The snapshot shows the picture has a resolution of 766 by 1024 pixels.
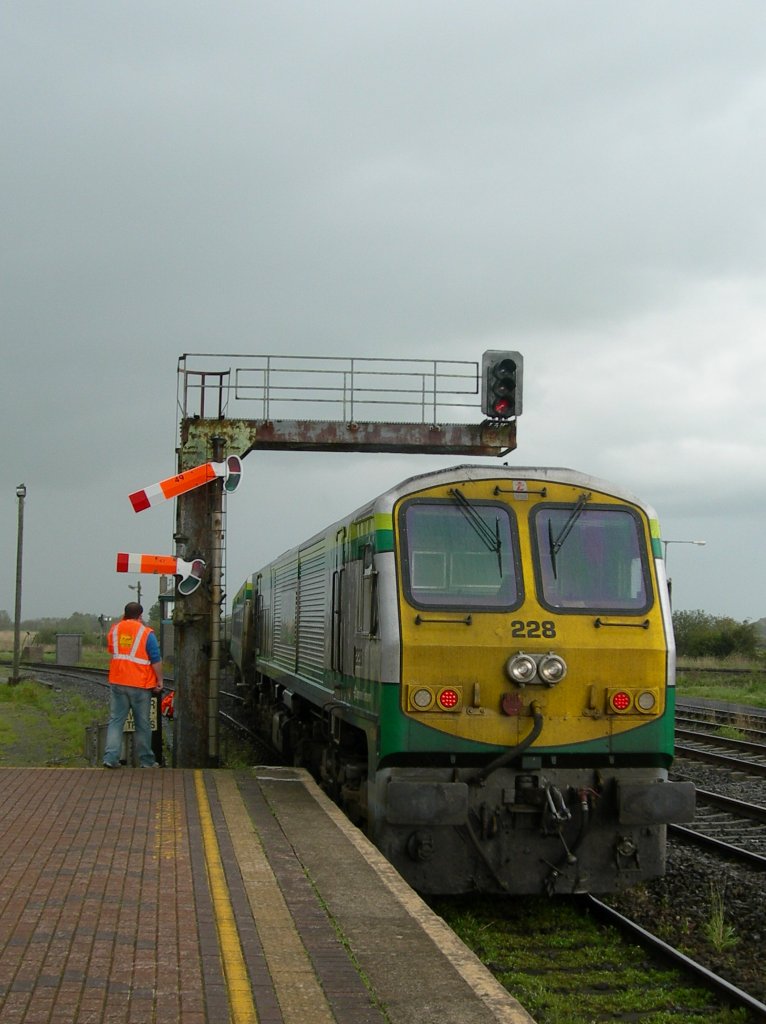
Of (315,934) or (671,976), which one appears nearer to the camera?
(315,934)

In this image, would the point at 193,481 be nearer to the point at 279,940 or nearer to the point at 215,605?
the point at 215,605

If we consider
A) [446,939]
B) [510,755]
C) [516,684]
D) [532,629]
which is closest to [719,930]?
[510,755]

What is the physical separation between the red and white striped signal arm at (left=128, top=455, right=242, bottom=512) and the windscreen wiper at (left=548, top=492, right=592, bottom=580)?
6151mm

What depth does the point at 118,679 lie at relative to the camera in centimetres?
1239

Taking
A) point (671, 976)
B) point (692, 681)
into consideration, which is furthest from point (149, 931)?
point (692, 681)

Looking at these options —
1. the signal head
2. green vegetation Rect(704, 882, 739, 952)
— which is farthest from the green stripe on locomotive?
the signal head

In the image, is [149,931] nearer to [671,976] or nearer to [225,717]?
[671,976]

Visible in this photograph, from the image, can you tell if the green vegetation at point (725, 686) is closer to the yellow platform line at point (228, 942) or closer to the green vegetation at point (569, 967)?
the green vegetation at point (569, 967)

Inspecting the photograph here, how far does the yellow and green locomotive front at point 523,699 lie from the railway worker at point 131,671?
433 centimetres

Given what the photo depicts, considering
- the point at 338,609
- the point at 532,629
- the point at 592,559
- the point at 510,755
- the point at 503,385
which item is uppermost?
the point at 503,385

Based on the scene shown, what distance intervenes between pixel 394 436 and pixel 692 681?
82.1 feet

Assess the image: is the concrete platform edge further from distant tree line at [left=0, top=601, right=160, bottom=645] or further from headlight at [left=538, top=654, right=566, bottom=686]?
distant tree line at [left=0, top=601, right=160, bottom=645]

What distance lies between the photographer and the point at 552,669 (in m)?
8.81

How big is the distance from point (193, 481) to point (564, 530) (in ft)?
21.3
